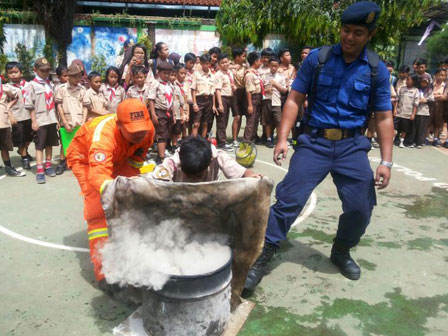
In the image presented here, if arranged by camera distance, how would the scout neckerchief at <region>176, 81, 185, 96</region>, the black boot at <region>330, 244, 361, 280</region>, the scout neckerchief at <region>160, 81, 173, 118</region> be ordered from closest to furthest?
the black boot at <region>330, 244, 361, 280</region> → the scout neckerchief at <region>160, 81, 173, 118</region> → the scout neckerchief at <region>176, 81, 185, 96</region>

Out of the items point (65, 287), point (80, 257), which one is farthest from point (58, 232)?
Answer: point (65, 287)

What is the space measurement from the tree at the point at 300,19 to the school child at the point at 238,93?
7.97 meters

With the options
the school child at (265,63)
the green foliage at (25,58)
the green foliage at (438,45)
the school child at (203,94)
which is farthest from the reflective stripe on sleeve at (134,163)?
the green foliage at (438,45)

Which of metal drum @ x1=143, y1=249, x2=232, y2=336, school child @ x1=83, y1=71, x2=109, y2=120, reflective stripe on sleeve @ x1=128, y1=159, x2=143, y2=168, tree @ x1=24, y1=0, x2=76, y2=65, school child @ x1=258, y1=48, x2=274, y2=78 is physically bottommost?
metal drum @ x1=143, y1=249, x2=232, y2=336

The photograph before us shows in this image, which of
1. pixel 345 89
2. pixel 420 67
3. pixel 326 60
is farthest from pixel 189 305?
pixel 420 67

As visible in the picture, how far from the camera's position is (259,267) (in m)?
3.37

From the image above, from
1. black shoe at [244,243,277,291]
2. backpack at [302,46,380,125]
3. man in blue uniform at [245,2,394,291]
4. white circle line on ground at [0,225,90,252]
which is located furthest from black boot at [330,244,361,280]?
white circle line on ground at [0,225,90,252]

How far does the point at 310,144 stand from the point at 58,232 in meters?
2.81

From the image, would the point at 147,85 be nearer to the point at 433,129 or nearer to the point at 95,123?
the point at 95,123

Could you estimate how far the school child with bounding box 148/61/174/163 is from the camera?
7145 millimetres

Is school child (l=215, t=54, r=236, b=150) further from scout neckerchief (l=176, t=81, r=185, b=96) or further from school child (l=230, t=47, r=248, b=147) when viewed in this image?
scout neckerchief (l=176, t=81, r=185, b=96)

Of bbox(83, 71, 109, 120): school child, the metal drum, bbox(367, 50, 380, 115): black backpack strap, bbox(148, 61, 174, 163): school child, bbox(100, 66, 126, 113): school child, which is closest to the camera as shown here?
the metal drum

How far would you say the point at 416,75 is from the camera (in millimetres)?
9625

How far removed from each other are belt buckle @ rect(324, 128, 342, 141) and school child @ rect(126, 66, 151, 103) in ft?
14.5
